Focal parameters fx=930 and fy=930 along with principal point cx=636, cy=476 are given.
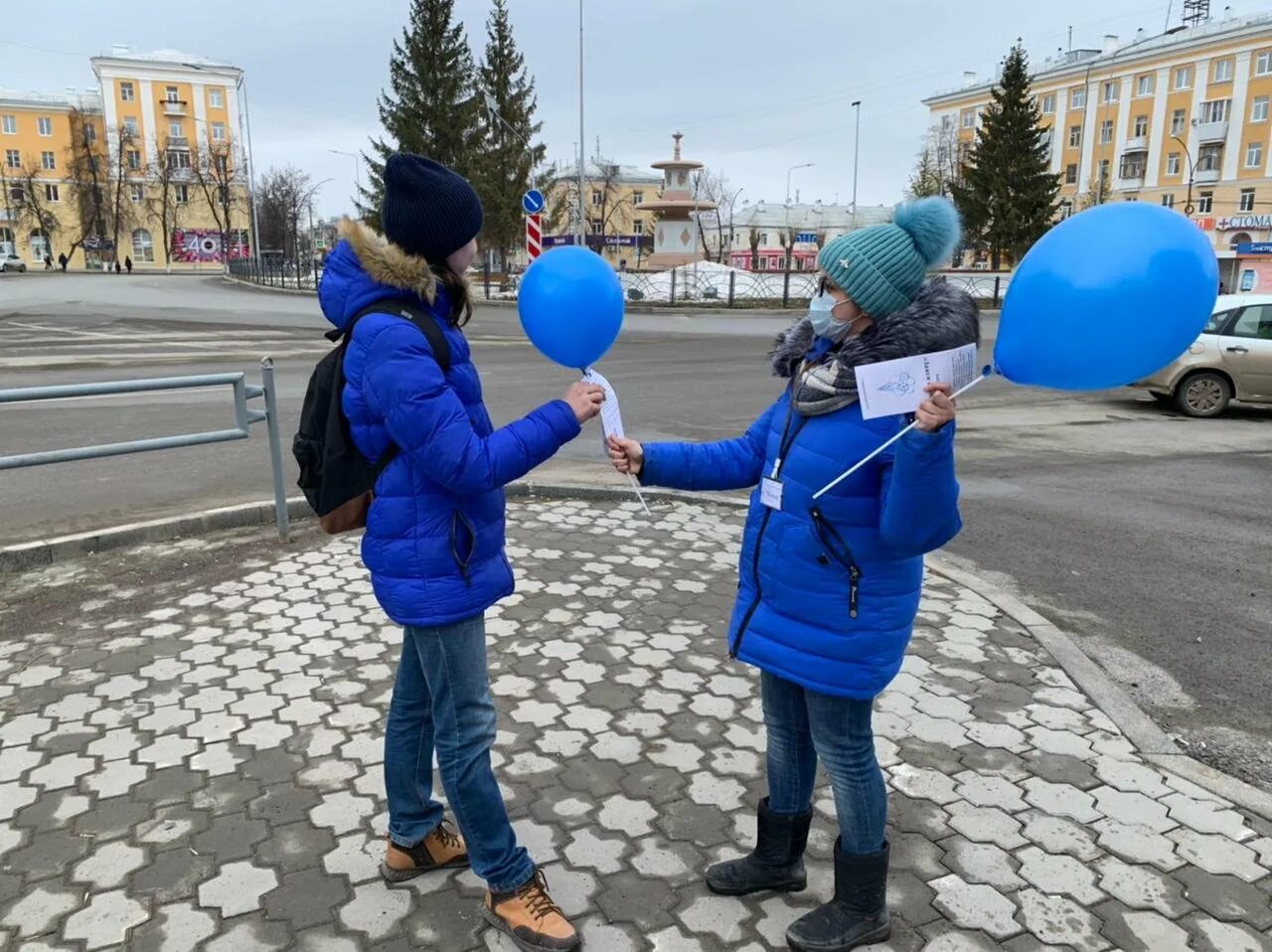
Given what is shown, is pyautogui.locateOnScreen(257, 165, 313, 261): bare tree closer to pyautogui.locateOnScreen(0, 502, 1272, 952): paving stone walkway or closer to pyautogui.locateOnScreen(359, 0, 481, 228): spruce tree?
pyautogui.locateOnScreen(359, 0, 481, 228): spruce tree

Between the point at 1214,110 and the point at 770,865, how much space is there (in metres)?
83.0

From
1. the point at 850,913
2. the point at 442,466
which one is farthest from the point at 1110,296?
the point at 850,913

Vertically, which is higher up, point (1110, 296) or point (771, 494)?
point (1110, 296)

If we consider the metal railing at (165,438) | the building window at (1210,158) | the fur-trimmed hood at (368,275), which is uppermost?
the building window at (1210,158)

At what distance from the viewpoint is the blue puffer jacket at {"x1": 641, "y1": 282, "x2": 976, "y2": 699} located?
2084 millimetres

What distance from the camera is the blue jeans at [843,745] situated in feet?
7.61

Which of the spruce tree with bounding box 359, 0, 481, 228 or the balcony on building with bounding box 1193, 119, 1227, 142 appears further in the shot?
the balcony on building with bounding box 1193, 119, 1227, 142

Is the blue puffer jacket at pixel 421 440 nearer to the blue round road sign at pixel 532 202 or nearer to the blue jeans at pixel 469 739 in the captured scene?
the blue jeans at pixel 469 739

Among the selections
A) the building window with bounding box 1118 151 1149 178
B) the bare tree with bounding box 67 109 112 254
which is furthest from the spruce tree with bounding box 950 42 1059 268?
the bare tree with bounding box 67 109 112 254

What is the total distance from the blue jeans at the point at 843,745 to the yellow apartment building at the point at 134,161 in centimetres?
8135

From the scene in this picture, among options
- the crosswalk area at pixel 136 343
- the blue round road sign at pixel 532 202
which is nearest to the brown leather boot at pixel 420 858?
the crosswalk area at pixel 136 343

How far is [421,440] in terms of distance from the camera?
2125 millimetres

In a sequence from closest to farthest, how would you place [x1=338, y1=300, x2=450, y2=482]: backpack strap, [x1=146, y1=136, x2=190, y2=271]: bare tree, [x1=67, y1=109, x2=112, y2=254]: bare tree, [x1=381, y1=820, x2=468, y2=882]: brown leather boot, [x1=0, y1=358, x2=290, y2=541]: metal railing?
[x1=338, y1=300, x2=450, y2=482]: backpack strap < [x1=381, y1=820, x2=468, y2=882]: brown leather boot < [x1=0, y1=358, x2=290, y2=541]: metal railing < [x1=67, y1=109, x2=112, y2=254]: bare tree < [x1=146, y1=136, x2=190, y2=271]: bare tree

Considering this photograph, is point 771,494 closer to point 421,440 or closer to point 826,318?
point 826,318
